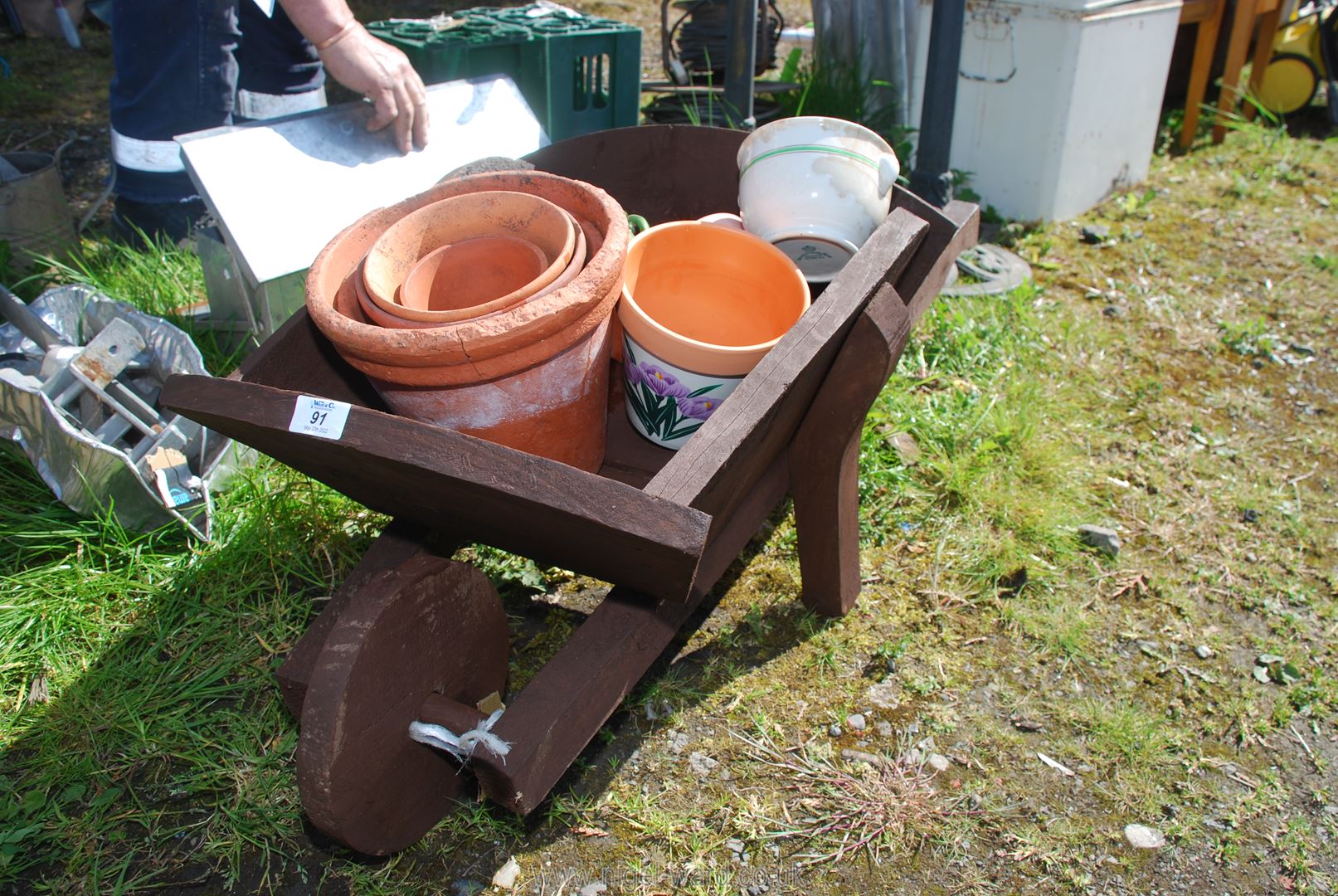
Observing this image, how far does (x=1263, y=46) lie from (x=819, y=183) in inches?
171

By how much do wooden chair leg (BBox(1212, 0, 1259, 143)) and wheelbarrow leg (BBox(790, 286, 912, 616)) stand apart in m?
4.05

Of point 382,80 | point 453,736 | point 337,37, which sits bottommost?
point 453,736

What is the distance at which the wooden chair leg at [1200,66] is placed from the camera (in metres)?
4.60

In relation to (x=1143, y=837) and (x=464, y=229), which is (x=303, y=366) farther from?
(x=1143, y=837)

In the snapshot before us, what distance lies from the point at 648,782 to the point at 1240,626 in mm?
1496

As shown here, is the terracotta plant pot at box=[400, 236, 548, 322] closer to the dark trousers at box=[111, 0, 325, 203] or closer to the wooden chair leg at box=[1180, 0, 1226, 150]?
the dark trousers at box=[111, 0, 325, 203]

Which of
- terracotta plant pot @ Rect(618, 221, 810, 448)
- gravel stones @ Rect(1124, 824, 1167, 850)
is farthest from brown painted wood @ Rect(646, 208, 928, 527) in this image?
gravel stones @ Rect(1124, 824, 1167, 850)

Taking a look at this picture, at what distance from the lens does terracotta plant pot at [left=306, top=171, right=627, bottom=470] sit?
1.32 metres

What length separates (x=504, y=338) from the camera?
1322 millimetres

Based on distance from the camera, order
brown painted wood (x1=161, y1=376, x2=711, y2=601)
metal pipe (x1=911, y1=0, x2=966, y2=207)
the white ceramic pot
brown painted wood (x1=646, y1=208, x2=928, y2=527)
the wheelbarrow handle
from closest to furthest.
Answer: brown painted wood (x1=161, y1=376, x2=711, y2=601), brown painted wood (x1=646, y1=208, x2=928, y2=527), the white ceramic pot, the wheelbarrow handle, metal pipe (x1=911, y1=0, x2=966, y2=207)

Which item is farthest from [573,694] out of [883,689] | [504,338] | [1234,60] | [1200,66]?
[1234,60]

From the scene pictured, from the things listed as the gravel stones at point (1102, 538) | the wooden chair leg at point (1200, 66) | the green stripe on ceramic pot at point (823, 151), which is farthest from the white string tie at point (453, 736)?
the wooden chair leg at point (1200, 66)

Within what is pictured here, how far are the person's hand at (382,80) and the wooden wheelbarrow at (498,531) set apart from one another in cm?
93

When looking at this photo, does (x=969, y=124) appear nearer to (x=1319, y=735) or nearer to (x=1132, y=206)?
(x=1132, y=206)
